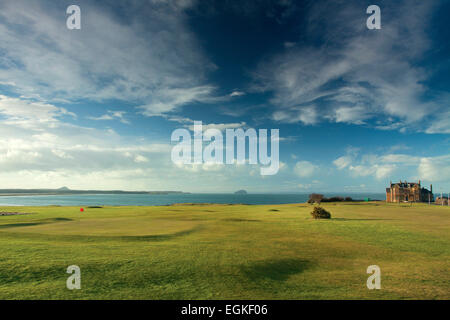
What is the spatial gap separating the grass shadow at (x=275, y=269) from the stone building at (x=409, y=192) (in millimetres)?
115123

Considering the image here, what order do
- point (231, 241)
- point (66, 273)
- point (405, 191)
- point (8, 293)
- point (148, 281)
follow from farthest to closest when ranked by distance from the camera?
point (405, 191) < point (231, 241) < point (66, 273) < point (148, 281) < point (8, 293)

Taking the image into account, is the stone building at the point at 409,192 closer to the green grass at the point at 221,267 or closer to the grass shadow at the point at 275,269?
the green grass at the point at 221,267

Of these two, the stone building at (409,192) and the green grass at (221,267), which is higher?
the green grass at (221,267)

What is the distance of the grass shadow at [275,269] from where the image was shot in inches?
428

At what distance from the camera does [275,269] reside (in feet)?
38.7

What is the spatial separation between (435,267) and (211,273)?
11.2 metres

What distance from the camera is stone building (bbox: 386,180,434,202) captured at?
334 feet

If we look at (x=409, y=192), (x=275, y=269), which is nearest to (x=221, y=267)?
(x=275, y=269)

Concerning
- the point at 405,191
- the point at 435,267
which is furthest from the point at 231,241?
the point at 405,191

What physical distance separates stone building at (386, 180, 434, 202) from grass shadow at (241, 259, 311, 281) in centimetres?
11512

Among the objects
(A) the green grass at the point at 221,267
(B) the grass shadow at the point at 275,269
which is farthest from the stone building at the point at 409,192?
(B) the grass shadow at the point at 275,269

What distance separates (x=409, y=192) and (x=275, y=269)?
391ft

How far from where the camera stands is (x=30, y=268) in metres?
11.0
